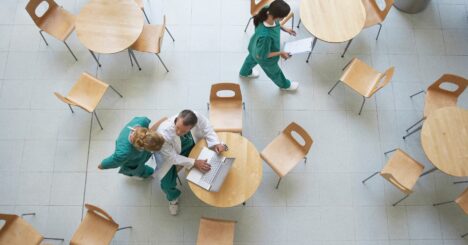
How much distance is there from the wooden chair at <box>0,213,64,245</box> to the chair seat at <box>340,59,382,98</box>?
4.26 m

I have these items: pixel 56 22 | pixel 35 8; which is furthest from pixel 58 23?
pixel 35 8

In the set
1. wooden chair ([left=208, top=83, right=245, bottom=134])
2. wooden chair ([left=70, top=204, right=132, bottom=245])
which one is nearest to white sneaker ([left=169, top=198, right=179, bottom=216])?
wooden chair ([left=70, top=204, right=132, bottom=245])

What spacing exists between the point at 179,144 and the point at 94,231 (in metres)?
1.42

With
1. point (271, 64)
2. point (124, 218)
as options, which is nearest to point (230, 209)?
point (124, 218)

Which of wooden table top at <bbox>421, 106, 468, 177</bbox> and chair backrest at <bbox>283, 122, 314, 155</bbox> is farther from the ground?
chair backrest at <bbox>283, 122, 314, 155</bbox>

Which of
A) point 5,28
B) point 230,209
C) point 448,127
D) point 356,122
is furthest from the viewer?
point 5,28

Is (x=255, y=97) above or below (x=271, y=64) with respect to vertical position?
below

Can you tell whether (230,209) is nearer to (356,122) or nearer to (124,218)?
(124,218)

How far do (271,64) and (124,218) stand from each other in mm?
2691

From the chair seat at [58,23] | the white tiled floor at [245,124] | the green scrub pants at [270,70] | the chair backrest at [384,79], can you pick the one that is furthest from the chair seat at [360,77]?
the chair seat at [58,23]

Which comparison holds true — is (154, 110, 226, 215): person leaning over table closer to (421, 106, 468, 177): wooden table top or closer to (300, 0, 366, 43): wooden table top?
(300, 0, 366, 43): wooden table top

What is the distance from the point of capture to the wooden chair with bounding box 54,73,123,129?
489cm

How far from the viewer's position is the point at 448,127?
446cm

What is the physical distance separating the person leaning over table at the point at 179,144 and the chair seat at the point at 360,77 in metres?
2.13
